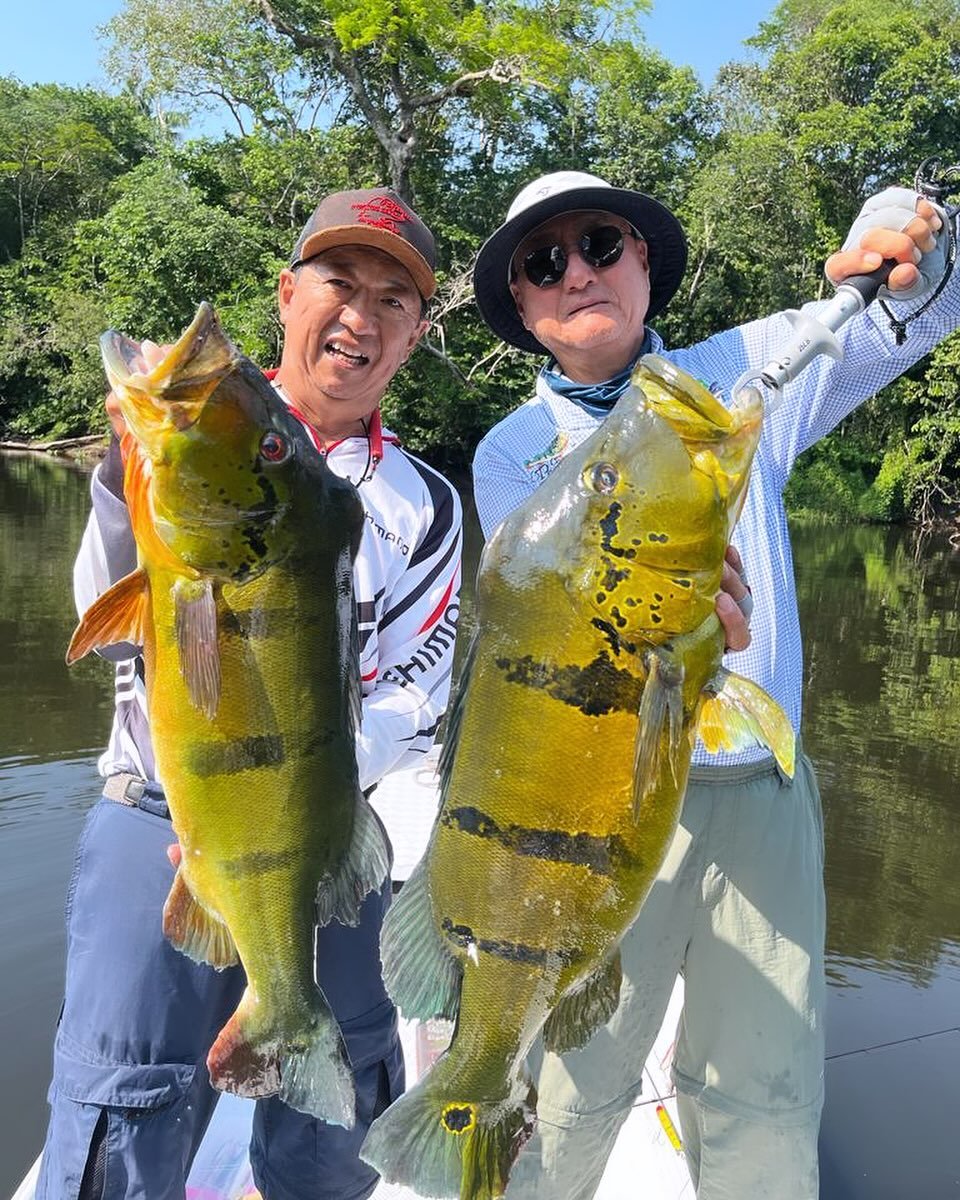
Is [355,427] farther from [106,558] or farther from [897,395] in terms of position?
[897,395]

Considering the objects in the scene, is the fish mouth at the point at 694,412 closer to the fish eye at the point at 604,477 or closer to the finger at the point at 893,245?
the fish eye at the point at 604,477

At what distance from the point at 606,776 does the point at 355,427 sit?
150 centimetres

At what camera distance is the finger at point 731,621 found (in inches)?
67.7

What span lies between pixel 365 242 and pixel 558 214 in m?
0.58

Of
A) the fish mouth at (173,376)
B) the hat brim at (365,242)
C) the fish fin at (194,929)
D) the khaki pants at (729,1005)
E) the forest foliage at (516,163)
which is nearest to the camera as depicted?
the fish mouth at (173,376)

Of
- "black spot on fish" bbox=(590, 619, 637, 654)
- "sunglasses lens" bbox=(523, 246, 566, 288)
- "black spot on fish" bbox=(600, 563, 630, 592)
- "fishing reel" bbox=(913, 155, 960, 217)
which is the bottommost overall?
"black spot on fish" bbox=(590, 619, 637, 654)

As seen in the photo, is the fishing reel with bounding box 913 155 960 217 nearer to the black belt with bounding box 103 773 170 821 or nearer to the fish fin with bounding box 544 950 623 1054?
the fish fin with bounding box 544 950 623 1054

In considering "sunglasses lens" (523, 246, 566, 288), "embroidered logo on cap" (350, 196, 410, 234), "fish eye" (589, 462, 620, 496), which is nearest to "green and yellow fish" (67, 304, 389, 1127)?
"fish eye" (589, 462, 620, 496)

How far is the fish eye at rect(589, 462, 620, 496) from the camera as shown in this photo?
1692mm

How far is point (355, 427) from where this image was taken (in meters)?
2.79

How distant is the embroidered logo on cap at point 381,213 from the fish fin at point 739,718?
1.54 meters

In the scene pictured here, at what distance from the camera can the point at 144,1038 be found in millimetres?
2273

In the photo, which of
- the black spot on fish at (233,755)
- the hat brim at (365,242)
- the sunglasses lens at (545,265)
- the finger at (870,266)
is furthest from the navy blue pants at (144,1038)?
the finger at (870,266)

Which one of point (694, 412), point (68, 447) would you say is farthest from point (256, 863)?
point (68, 447)
